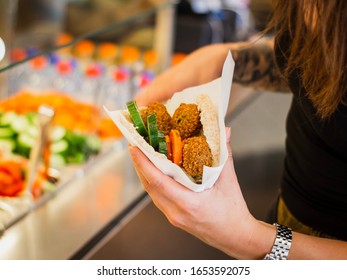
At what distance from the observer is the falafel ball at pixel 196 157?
77 cm

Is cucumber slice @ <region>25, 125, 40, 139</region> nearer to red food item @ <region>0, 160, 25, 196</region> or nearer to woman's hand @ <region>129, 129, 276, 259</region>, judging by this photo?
red food item @ <region>0, 160, 25, 196</region>

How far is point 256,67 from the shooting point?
4.04 feet

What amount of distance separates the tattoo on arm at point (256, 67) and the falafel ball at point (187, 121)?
382 mm

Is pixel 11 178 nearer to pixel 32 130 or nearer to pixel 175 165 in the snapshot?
pixel 32 130

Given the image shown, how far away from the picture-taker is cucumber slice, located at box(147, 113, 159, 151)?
2.59ft

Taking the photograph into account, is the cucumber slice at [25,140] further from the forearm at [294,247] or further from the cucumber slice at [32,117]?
the forearm at [294,247]

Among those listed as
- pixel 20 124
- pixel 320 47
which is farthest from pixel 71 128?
pixel 320 47

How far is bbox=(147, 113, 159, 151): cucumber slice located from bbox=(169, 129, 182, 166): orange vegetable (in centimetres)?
3

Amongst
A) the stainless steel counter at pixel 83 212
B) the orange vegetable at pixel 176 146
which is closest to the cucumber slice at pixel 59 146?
the stainless steel counter at pixel 83 212

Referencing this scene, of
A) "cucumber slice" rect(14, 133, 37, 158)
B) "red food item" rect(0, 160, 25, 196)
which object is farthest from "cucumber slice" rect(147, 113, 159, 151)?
"cucumber slice" rect(14, 133, 37, 158)

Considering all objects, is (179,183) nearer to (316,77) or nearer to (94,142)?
(316,77)

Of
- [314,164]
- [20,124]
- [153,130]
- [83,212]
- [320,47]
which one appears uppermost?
[320,47]

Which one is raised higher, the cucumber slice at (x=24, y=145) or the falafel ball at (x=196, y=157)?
the falafel ball at (x=196, y=157)

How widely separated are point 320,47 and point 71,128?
1047mm
